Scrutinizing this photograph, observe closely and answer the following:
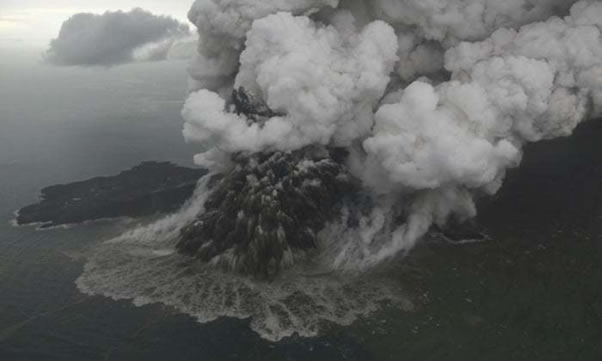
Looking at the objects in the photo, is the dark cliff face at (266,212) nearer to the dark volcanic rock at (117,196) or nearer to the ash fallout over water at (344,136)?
the ash fallout over water at (344,136)

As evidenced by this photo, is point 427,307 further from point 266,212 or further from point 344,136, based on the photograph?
point 344,136

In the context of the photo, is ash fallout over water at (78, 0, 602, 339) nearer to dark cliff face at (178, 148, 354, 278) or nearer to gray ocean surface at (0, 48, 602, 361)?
dark cliff face at (178, 148, 354, 278)

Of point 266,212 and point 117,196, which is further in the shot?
point 117,196

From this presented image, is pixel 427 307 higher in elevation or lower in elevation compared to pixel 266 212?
lower

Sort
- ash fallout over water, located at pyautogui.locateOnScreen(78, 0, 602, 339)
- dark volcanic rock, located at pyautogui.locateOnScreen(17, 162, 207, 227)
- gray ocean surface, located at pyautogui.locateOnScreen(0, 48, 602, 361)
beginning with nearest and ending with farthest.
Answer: gray ocean surface, located at pyautogui.locateOnScreen(0, 48, 602, 361), ash fallout over water, located at pyautogui.locateOnScreen(78, 0, 602, 339), dark volcanic rock, located at pyautogui.locateOnScreen(17, 162, 207, 227)

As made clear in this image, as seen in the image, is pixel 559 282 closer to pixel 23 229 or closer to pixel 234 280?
pixel 234 280

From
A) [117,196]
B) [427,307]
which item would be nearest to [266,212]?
[427,307]

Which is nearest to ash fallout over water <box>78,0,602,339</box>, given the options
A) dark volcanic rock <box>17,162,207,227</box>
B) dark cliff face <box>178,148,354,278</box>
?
dark cliff face <box>178,148,354,278</box>

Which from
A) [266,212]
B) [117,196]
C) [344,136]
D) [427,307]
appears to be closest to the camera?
[427,307]
